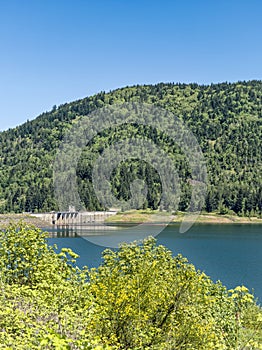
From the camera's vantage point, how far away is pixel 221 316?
32281 millimetres

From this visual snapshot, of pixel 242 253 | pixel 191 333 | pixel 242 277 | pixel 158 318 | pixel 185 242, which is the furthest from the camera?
pixel 185 242

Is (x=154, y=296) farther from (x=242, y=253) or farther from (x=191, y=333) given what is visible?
(x=242, y=253)

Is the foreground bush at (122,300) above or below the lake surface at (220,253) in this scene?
above

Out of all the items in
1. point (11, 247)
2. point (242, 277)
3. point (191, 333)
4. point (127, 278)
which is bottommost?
point (242, 277)

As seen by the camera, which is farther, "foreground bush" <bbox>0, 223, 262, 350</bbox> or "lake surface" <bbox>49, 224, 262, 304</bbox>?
"lake surface" <bbox>49, 224, 262, 304</bbox>

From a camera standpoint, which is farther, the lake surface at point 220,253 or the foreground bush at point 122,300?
the lake surface at point 220,253

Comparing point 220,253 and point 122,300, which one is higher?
point 122,300

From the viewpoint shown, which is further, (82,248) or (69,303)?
(82,248)

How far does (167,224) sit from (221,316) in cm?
16012

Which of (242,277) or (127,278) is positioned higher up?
(127,278)

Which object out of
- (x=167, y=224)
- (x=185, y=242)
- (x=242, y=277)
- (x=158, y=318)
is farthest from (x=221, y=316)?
(x=167, y=224)

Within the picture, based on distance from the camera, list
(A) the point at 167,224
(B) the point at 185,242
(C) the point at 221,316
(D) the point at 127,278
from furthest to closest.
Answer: (A) the point at 167,224, (B) the point at 185,242, (C) the point at 221,316, (D) the point at 127,278

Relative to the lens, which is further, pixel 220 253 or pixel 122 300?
pixel 220 253

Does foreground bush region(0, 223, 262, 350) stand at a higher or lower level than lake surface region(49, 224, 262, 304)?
higher
